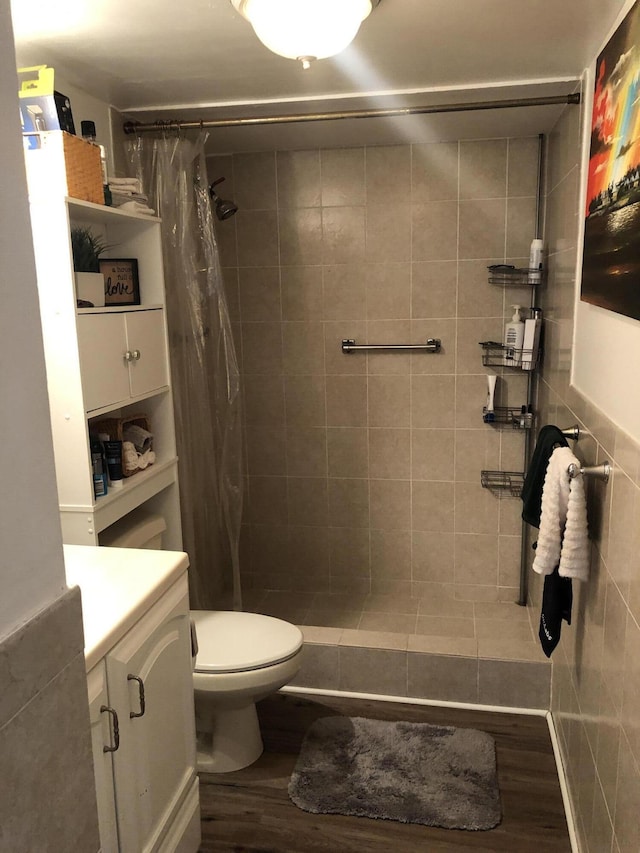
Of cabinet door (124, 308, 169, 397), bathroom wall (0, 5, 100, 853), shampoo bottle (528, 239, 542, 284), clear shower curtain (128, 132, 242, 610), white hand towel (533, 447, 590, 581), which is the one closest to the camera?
bathroom wall (0, 5, 100, 853)

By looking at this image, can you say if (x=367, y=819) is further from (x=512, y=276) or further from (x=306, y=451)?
(x=512, y=276)

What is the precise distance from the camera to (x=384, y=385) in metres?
3.16

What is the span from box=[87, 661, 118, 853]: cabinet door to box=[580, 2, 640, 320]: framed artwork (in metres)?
1.30

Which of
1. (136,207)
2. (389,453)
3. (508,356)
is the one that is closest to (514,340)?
(508,356)

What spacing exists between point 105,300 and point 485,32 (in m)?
1.32

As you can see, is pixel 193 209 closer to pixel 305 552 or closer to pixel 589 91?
pixel 589 91

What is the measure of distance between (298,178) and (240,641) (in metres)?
1.99

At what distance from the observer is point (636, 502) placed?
4.49 feet

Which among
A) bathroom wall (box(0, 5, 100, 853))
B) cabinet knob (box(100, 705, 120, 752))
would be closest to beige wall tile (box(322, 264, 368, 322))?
cabinet knob (box(100, 705, 120, 752))

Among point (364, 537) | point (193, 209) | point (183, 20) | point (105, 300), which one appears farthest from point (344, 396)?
point (183, 20)

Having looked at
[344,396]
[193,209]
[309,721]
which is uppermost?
[193,209]

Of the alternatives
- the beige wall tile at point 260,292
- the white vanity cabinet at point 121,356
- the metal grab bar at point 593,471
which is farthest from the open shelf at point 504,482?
the white vanity cabinet at point 121,356

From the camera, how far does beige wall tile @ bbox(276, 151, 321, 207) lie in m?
3.04

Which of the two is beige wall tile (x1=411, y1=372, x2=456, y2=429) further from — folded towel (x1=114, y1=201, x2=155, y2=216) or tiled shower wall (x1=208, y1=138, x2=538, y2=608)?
folded towel (x1=114, y1=201, x2=155, y2=216)
